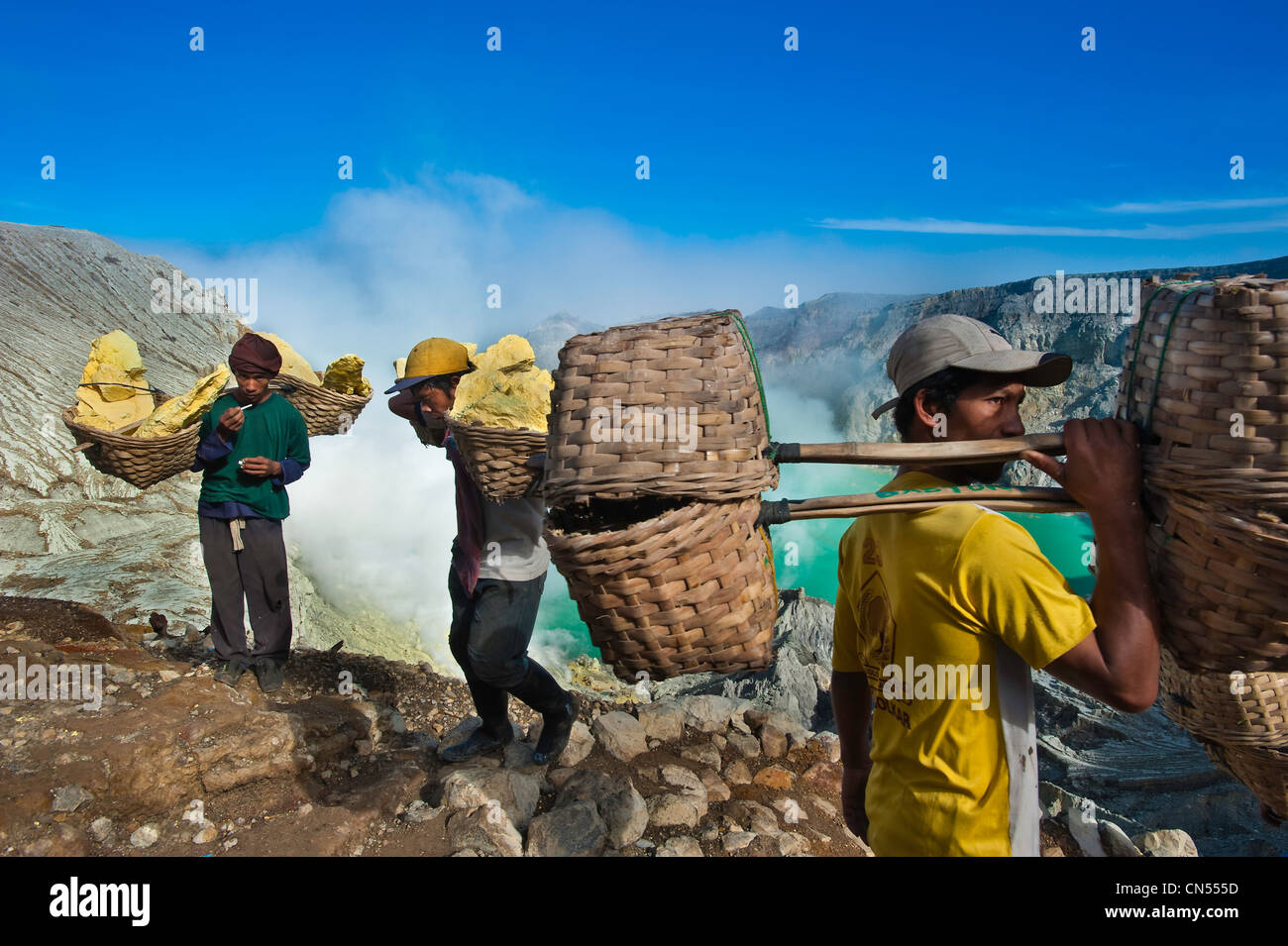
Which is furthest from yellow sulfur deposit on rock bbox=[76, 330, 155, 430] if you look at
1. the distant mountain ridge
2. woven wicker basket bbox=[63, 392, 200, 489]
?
the distant mountain ridge

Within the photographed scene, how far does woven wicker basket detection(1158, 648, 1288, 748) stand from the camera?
1664 millimetres

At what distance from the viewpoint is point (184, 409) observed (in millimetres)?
4406

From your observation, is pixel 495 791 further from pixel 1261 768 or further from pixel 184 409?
pixel 1261 768

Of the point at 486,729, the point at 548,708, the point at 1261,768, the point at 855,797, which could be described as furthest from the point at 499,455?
the point at 1261,768

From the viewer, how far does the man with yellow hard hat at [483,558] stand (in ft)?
12.3

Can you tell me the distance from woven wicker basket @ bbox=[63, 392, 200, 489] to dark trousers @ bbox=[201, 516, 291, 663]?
0.39m

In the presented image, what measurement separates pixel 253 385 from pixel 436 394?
1503 millimetres

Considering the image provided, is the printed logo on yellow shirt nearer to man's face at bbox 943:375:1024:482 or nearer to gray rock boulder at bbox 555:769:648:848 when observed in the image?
man's face at bbox 943:375:1024:482

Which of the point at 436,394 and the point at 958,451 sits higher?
the point at 436,394

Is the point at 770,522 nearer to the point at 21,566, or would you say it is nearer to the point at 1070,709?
the point at 21,566

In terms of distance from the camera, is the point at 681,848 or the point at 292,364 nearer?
the point at 681,848

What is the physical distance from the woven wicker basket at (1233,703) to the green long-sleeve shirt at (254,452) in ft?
15.1

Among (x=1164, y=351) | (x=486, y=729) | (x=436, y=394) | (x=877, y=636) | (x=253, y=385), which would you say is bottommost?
(x=486, y=729)

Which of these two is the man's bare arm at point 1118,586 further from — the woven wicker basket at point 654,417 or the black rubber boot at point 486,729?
the black rubber boot at point 486,729
